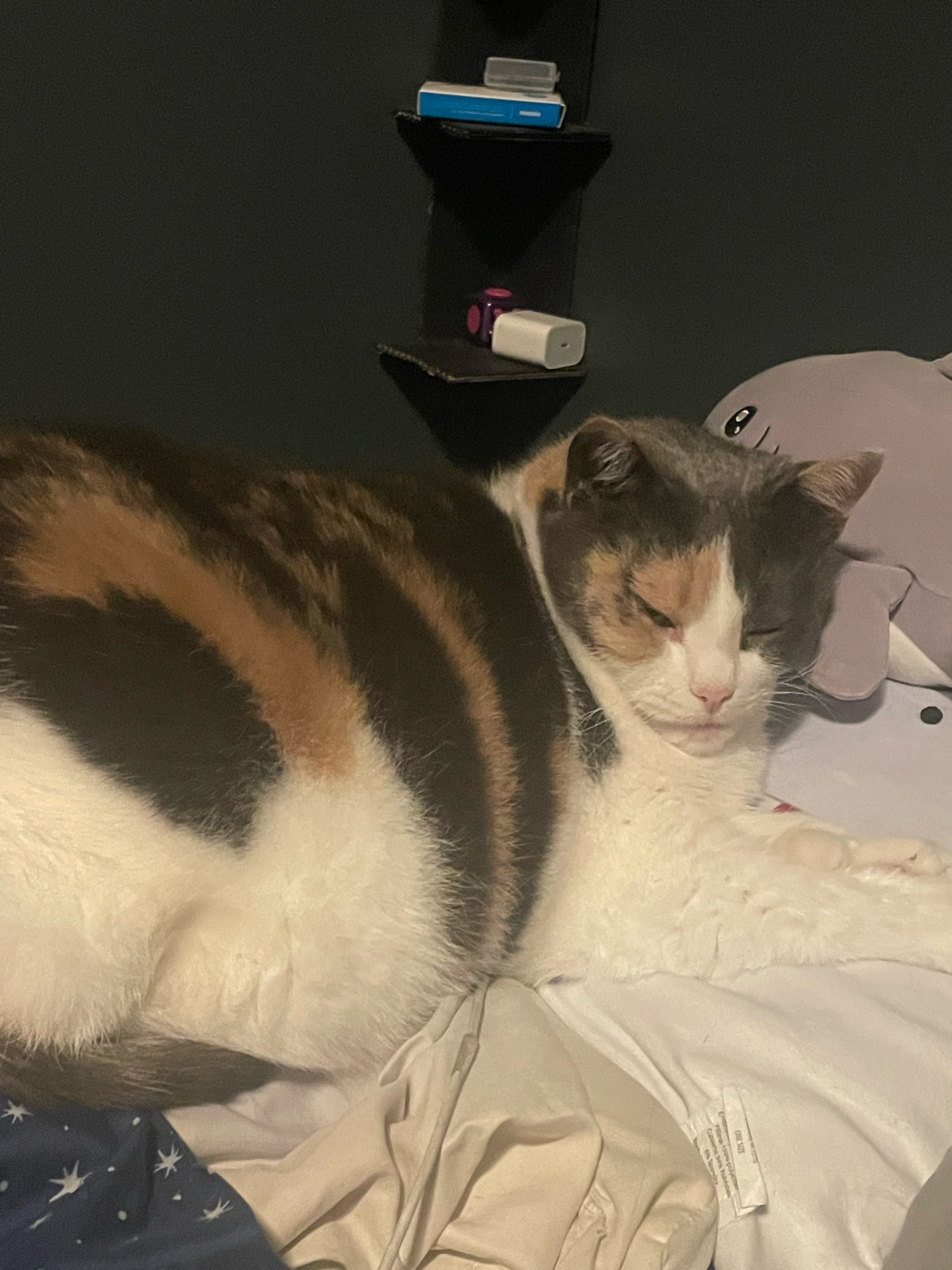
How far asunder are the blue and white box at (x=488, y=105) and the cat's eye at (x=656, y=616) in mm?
1085

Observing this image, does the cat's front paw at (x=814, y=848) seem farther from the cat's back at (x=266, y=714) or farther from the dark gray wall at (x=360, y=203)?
the dark gray wall at (x=360, y=203)

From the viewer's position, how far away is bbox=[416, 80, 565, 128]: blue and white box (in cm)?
164

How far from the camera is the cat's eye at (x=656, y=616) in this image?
1.04 meters

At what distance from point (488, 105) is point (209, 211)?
1.73ft

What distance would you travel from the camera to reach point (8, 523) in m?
0.79

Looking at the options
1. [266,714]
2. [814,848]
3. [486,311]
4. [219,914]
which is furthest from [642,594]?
[486,311]

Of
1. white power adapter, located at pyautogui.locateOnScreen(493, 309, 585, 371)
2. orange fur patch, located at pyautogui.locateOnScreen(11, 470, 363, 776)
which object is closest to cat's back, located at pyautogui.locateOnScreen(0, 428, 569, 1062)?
orange fur patch, located at pyautogui.locateOnScreen(11, 470, 363, 776)

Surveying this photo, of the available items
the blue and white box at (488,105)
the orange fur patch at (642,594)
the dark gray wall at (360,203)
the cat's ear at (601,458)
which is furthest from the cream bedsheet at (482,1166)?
the blue and white box at (488,105)

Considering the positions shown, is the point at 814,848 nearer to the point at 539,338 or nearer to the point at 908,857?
the point at 908,857

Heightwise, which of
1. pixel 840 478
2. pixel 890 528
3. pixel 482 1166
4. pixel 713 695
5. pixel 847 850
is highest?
pixel 840 478

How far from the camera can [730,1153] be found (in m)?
0.83

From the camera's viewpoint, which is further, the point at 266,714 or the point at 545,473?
the point at 545,473

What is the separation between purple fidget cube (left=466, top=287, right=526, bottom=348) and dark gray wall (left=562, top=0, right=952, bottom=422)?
158 mm

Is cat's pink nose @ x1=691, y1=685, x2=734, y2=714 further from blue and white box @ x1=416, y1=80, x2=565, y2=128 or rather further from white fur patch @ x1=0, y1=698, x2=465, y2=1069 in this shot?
blue and white box @ x1=416, y1=80, x2=565, y2=128
